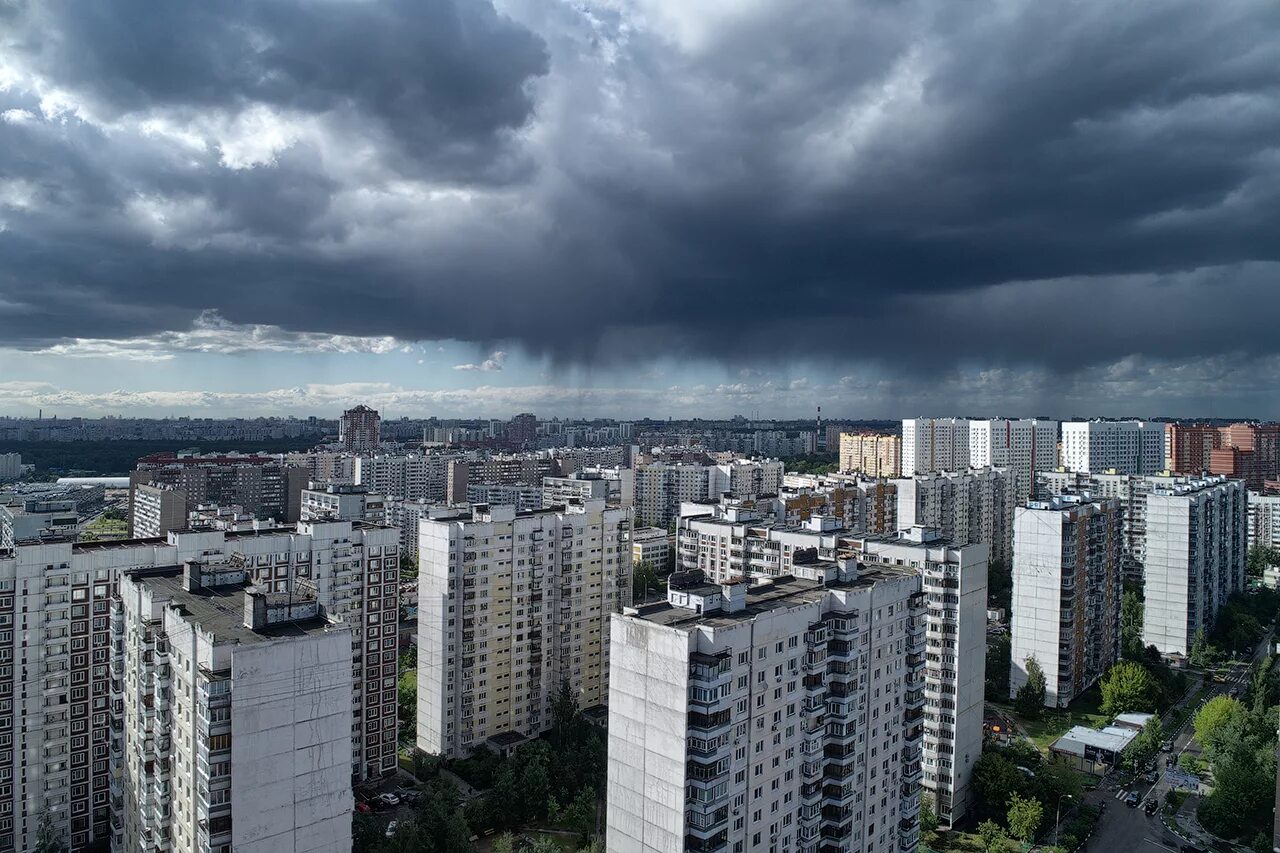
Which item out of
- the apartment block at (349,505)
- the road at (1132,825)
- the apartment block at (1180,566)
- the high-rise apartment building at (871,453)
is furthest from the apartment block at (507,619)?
the high-rise apartment building at (871,453)

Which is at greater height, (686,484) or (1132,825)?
(686,484)

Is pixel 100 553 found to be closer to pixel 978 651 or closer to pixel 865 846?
pixel 865 846

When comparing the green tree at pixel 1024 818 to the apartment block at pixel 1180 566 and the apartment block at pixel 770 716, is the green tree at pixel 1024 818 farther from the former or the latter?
the apartment block at pixel 1180 566

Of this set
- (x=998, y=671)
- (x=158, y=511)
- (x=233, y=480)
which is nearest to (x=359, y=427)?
(x=233, y=480)

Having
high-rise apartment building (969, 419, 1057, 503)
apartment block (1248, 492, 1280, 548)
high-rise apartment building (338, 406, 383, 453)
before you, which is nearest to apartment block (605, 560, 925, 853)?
apartment block (1248, 492, 1280, 548)

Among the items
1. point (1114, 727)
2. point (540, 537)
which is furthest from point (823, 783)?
point (1114, 727)

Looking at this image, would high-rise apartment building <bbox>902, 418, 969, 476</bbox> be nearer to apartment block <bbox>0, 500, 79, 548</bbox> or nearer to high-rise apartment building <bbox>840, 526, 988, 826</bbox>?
high-rise apartment building <bbox>840, 526, 988, 826</bbox>

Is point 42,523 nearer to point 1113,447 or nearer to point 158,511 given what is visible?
point 158,511
